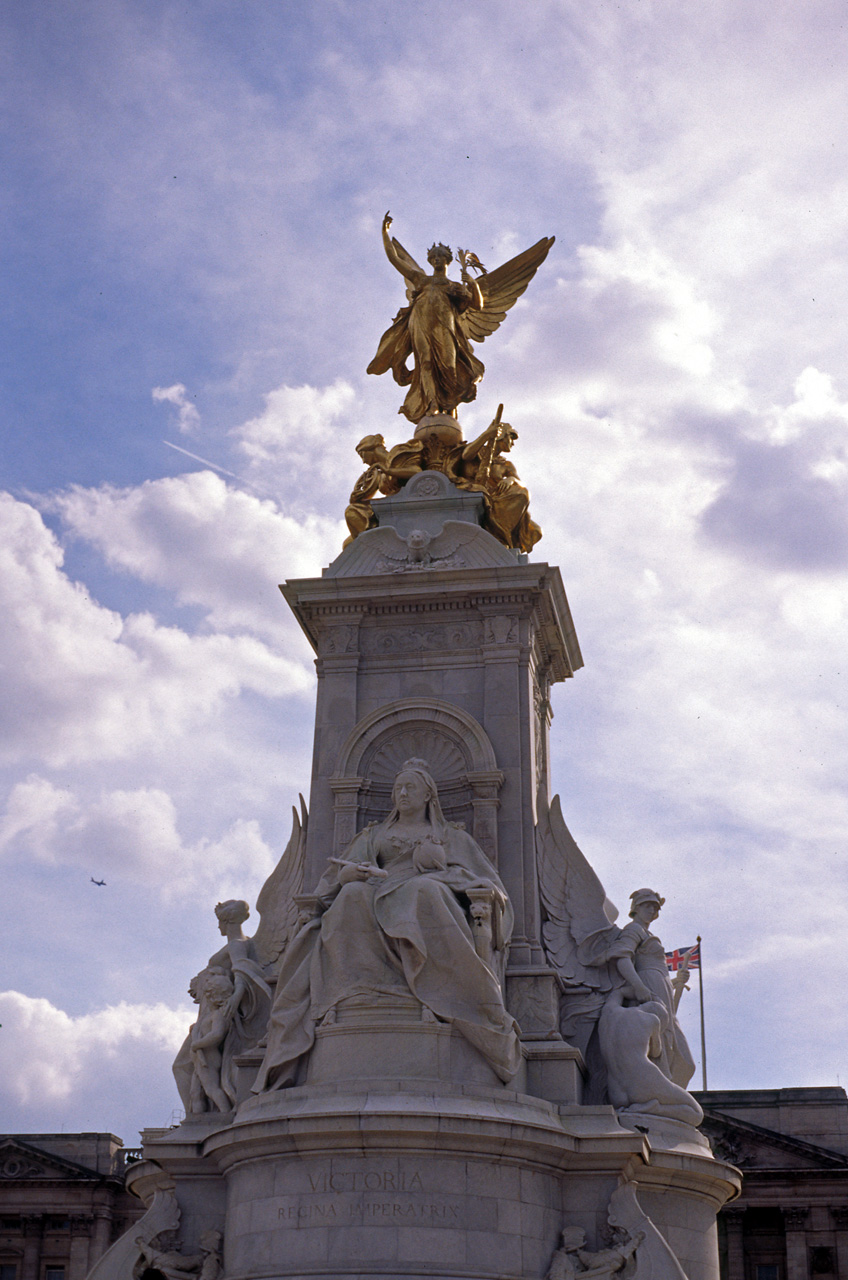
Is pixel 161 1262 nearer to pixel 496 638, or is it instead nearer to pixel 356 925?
pixel 356 925

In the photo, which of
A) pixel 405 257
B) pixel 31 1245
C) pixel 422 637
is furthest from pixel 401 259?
pixel 31 1245

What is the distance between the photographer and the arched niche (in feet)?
74.4

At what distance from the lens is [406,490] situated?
25.7m

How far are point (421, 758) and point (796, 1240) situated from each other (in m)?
29.8

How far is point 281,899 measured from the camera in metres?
23.6

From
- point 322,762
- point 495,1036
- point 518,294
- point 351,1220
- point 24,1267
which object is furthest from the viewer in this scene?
point 24,1267

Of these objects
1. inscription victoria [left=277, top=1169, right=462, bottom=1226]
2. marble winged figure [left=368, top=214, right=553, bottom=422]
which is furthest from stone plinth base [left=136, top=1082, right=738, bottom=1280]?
marble winged figure [left=368, top=214, right=553, bottom=422]

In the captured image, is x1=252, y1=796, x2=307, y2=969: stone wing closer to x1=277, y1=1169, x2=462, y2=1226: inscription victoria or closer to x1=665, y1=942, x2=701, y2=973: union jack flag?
x1=277, y1=1169, x2=462, y2=1226: inscription victoria

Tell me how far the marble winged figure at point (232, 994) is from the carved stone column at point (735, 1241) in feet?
95.3

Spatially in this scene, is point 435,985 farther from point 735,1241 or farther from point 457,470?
point 735,1241

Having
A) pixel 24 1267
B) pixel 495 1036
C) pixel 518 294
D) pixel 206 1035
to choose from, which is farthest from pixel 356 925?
pixel 24 1267

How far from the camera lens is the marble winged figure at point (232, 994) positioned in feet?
70.7

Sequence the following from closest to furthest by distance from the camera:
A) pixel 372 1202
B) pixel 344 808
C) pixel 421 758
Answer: pixel 372 1202 → pixel 344 808 → pixel 421 758

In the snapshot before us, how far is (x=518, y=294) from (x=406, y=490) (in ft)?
15.3
